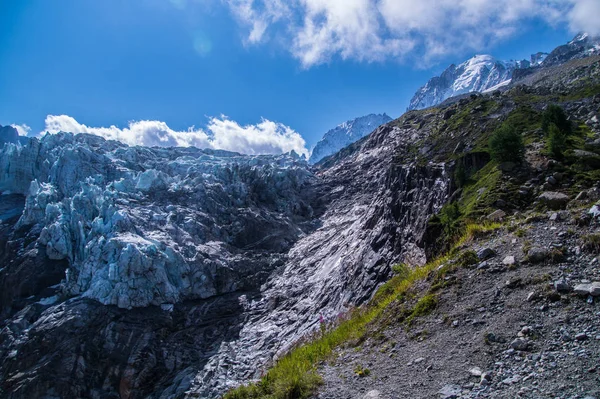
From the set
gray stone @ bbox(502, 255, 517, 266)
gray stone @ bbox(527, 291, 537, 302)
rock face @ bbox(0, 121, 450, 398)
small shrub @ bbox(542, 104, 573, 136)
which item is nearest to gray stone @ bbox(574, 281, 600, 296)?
gray stone @ bbox(527, 291, 537, 302)

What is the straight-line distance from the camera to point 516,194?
2109 centimetres

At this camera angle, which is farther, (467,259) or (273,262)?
(273,262)

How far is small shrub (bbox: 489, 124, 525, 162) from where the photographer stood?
27.8 metres

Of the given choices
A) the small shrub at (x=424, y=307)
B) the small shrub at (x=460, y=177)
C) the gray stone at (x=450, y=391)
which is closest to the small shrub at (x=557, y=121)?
the small shrub at (x=460, y=177)

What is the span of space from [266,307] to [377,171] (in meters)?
67.9

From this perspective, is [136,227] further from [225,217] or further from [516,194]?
[516,194]

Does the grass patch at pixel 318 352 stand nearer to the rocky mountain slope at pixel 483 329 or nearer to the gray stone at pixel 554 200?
the rocky mountain slope at pixel 483 329

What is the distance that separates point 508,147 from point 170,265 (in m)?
67.8

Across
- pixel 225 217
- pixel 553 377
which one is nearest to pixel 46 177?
pixel 225 217

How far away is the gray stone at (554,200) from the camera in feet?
51.8

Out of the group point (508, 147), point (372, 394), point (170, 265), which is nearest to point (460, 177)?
point (508, 147)

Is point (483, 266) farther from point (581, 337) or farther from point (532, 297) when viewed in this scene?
point (581, 337)

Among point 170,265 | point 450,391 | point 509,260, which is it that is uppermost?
point 170,265

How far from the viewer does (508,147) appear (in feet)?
92.9
